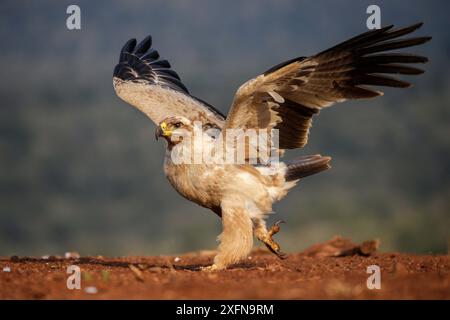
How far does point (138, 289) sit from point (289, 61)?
3466mm

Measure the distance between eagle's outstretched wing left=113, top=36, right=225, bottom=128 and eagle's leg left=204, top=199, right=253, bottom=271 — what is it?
248 centimetres

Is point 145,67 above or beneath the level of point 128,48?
beneath

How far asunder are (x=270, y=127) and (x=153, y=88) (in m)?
3.69

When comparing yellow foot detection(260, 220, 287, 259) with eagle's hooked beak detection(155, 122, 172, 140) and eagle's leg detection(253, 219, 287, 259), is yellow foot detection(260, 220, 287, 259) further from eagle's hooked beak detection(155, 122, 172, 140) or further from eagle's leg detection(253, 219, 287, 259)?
eagle's hooked beak detection(155, 122, 172, 140)

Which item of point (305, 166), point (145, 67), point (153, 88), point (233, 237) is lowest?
point (233, 237)

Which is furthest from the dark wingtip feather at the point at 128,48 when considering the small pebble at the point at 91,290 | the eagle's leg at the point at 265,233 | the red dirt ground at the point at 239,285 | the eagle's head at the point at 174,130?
the small pebble at the point at 91,290

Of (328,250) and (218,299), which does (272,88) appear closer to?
(218,299)

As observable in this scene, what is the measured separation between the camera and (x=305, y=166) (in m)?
9.64

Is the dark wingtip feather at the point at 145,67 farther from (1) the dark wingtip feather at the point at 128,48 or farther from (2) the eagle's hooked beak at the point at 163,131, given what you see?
(2) the eagle's hooked beak at the point at 163,131

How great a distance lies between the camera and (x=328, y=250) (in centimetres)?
1184

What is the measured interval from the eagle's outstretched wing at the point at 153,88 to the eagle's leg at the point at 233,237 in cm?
248

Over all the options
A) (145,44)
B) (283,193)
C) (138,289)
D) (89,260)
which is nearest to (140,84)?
(145,44)

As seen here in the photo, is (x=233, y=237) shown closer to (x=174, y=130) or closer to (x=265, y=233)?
(x=265, y=233)

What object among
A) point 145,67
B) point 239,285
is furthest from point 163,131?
point 145,67
